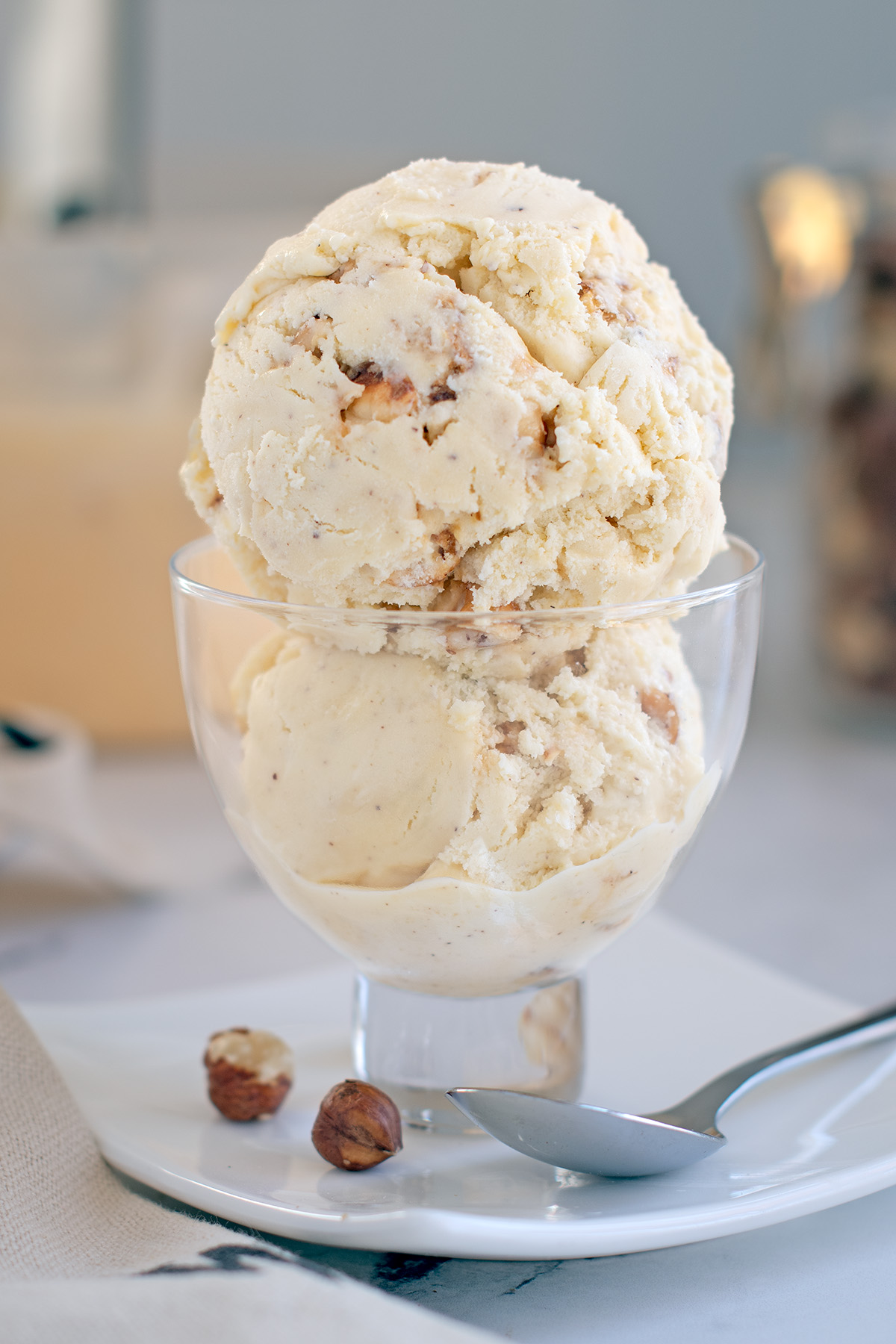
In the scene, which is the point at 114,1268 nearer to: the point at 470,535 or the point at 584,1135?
the point at 584,1135

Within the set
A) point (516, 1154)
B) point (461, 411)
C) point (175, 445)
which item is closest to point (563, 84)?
point (175, 445)

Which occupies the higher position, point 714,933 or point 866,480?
point 866,480

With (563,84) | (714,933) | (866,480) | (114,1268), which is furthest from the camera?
(563,84)

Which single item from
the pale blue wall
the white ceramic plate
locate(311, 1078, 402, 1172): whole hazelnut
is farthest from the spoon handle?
the pale blue wall

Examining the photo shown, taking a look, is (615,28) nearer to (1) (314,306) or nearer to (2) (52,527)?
(2) (52,527)

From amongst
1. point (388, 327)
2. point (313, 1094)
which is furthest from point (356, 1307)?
point (388, 327)

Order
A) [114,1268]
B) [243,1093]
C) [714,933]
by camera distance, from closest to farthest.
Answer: [114,1268]
[243,1093]
[714,933]
